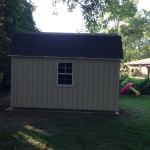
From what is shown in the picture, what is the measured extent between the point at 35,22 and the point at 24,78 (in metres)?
13.7

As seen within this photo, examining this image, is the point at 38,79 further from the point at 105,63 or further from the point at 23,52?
the point at 105,63

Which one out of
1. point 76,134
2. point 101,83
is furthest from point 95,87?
point 76,134

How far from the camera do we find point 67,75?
11203mm

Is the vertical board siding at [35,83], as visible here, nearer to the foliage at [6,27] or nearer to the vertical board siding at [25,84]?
the vertical board siding at [25,84]

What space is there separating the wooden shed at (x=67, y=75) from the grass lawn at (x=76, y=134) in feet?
6.14

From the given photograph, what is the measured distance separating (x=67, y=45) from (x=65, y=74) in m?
1.35

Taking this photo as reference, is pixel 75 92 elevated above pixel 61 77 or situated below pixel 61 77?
below

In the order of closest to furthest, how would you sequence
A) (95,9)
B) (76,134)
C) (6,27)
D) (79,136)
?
(79,136)
(76,134)
(95,9)
(6,27)

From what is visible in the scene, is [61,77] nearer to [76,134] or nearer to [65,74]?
[65,74]

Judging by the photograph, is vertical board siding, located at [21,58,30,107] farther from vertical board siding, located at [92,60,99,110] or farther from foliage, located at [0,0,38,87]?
foliage, located at [0,0,38,87]

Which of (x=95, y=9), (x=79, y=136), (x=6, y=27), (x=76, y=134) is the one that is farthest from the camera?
(x=6, y=27)

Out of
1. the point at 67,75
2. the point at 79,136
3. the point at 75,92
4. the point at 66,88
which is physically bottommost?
the point at 79,136

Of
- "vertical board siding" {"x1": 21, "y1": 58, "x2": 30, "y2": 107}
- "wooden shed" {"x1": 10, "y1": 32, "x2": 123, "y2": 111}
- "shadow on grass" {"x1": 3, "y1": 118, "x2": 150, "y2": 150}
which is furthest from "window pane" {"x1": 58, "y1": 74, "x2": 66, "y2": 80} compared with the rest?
"shadow on grass" {"x1": 3, "y1": 118, "x2": 150, "y2": 150}

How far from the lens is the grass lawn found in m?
6.18
